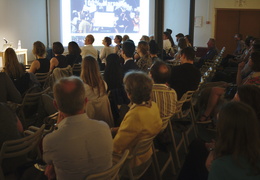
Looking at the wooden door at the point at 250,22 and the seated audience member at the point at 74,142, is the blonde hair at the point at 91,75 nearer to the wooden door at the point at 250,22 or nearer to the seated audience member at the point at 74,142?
the seated audience member at the point at 74,142

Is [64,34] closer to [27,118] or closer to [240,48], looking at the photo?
[240,48]

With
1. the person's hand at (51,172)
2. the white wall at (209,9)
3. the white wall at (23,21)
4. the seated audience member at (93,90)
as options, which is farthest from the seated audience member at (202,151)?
the white wall at (209,9)

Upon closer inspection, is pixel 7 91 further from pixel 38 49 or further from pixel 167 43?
pixel 167 43

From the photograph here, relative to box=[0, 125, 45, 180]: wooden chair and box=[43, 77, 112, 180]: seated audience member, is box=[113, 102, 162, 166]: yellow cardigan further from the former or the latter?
box=[0, 125, 45, 180]: wooden chair

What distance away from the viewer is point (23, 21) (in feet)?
35.3

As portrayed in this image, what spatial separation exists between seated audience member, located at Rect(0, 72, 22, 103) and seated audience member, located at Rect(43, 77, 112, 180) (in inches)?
74.6

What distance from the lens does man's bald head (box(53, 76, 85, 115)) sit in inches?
75.0

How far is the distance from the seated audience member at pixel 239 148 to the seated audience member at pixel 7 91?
8.86 ft

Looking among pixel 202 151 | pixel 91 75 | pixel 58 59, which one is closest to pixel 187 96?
pixel 91 75

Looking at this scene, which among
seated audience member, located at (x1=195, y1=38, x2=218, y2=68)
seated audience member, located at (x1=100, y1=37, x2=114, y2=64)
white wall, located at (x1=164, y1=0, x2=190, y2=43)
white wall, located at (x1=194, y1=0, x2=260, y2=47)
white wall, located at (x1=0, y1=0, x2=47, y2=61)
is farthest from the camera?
white wall, located at (x1=164, y1=0, x2=190, y2=43)

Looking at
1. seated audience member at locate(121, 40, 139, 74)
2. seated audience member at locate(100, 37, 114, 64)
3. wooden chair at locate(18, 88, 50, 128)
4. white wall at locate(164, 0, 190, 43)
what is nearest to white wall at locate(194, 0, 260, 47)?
white wall at locate(164, 0, 190, 43)

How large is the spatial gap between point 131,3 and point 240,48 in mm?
4351

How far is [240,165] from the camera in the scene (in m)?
1.59

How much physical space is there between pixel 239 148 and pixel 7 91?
282cm
